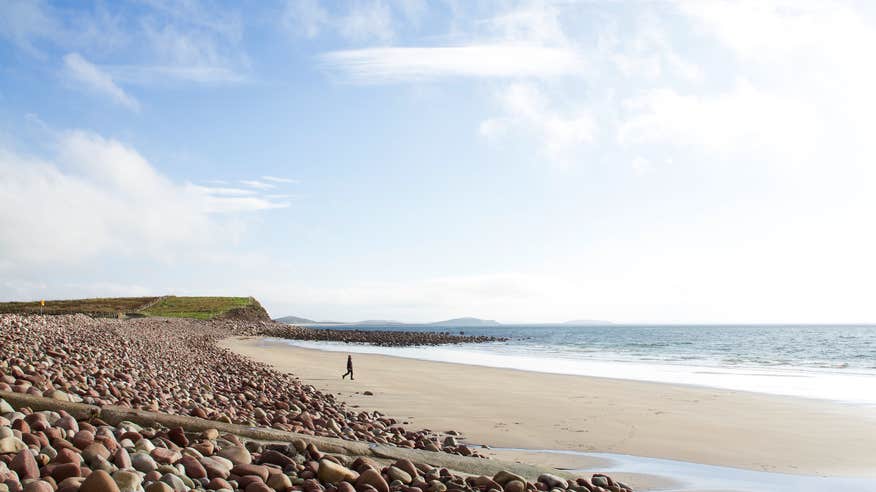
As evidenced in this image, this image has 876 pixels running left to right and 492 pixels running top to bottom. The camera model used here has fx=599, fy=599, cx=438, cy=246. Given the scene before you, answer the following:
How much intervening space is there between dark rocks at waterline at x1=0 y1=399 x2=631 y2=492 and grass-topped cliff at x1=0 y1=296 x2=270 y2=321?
2595 inches

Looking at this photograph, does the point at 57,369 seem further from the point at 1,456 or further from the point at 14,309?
the point at 14,309

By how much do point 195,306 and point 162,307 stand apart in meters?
4.13

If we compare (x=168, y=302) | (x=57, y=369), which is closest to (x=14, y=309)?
(x=168, y=302)

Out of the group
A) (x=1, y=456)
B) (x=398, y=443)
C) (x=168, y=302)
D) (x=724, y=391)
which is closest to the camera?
(x=1, y=456)

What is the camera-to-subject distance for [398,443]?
7.79m

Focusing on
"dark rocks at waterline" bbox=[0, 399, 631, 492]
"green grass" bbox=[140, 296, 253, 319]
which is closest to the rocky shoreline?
"dark rocks at waterline" bbox=[0, 399, 631, 492]

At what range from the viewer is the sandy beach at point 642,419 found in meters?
9.04

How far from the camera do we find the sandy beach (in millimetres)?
9039

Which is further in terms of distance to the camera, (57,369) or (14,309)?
(14,309)

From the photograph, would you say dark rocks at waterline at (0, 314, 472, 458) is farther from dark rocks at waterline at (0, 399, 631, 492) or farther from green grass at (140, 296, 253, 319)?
green grass at (140, 296, 253, 319)

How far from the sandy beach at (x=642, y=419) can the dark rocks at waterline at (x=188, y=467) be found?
3.52 meters

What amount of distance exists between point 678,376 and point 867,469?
14.6m

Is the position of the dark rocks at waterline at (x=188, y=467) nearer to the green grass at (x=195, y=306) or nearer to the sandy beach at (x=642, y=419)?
the sandy beach at (x=642, y=419)

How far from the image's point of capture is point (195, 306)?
81125mm
